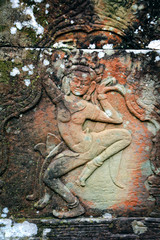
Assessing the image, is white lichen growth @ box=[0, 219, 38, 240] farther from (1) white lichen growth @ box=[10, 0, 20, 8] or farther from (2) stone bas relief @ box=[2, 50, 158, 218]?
(1) white lichen growth @ box=[10, 0, 20, 8]

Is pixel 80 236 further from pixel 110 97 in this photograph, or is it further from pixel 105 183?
pixel 110 97

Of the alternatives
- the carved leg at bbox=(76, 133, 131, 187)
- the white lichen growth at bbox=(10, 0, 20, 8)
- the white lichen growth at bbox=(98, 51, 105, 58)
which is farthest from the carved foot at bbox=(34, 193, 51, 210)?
the white lichen growth at bbox=(10, 0, 20, 8)

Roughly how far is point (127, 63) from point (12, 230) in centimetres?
236

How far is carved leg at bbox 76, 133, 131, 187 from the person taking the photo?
3039mm

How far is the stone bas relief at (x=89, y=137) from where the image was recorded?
9.78 feet

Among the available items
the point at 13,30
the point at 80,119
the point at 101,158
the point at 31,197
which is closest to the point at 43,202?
the point at 31,197

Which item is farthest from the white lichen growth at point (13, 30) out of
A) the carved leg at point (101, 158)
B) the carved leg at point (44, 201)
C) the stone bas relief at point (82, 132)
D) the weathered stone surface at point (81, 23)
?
the carved leg at point (44, 201)

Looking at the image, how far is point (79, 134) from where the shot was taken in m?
3.02

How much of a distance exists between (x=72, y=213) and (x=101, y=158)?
731mm

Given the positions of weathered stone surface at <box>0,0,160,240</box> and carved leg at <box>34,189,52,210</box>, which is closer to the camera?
weathered stone surface at <box>0,0,160,240</box>

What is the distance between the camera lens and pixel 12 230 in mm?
3021

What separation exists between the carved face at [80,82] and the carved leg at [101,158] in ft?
2.41

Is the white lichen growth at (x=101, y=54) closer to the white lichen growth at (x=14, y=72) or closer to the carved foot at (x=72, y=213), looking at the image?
the white lichen growth at (x=14, y=72)

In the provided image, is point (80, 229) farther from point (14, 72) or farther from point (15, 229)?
point (14, 72)
